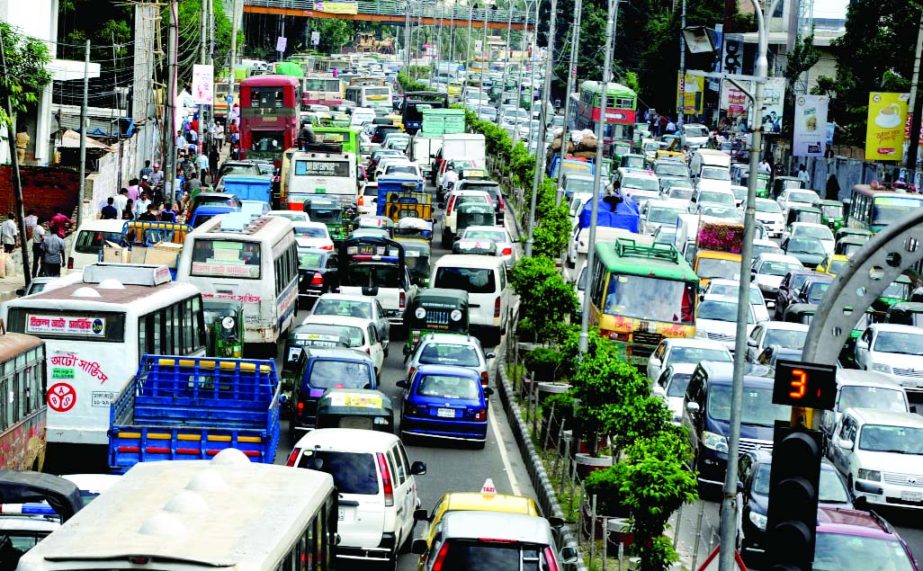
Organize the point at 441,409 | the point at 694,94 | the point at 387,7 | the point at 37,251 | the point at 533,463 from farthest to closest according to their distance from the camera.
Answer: the point at 387,7 < the point at 694,94 < the point at 37,251 < the point at 441,409 < the point at 533,463

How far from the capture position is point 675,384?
→ 95.9ft

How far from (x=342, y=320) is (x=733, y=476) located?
13723 mm

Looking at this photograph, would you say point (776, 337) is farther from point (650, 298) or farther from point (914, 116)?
point (914, 116)

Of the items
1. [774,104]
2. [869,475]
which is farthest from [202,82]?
[869,475]

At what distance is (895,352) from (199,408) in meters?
17.1

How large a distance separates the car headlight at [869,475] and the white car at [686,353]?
244 inches

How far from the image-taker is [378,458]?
60.2 ft

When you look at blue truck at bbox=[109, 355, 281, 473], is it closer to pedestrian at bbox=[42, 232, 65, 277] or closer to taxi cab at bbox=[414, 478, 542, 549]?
taxi cab at bbox=[414, 478, 542, 549]

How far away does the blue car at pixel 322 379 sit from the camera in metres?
25.1

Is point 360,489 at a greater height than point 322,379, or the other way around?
point 360,489

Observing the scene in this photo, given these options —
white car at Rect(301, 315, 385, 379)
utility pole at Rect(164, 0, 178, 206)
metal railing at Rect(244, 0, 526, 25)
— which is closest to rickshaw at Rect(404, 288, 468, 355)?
white car at Rect(301, 315, 385, 379)

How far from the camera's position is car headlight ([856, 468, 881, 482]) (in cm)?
2409

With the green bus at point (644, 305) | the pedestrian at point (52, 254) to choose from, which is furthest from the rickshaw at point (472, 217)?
the pedestrian at point (52, 254)

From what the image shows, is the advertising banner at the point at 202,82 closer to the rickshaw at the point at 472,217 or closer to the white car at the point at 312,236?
the rickshaw at the point at 472,217
